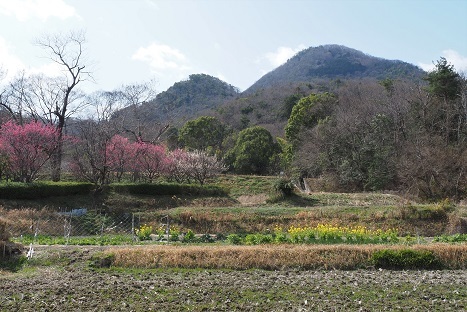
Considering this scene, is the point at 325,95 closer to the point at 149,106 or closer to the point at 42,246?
the point at 149,106

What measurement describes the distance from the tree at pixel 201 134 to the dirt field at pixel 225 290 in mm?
42839

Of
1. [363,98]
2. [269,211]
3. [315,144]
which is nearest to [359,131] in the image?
[315,144]

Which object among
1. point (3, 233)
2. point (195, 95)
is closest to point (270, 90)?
point (195, 95)

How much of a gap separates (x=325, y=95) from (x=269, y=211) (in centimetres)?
3339

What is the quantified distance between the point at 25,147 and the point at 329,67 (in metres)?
121

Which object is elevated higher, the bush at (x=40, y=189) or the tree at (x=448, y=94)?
the tree at (x=448, y=94)

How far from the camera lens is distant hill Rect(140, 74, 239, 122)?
8750cm

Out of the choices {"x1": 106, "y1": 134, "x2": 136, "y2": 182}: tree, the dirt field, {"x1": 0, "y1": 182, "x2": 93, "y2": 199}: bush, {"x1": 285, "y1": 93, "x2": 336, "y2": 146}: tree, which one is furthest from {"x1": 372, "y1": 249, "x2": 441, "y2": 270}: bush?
{"x1": 285, "y1": 93, "x2": 336, "y2": 146}: tree

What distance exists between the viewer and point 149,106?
5534 cm

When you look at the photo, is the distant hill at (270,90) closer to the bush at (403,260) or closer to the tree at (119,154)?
the tree at (119,154)

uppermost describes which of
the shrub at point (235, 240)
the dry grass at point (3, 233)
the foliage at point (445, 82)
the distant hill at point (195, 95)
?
the distant hill at point (195, 95)

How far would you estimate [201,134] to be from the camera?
193 feet

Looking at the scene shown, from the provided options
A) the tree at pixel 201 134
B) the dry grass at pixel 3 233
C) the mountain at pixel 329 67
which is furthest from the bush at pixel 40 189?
the mountain at pixel 329 67

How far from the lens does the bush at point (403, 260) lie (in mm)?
14820
